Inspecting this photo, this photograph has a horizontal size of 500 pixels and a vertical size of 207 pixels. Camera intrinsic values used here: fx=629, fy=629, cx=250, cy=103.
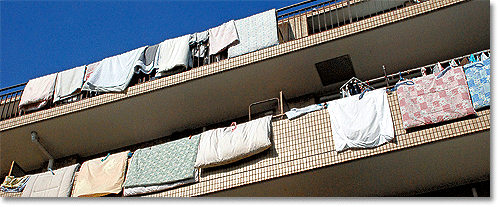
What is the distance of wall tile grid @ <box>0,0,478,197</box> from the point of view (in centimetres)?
1090

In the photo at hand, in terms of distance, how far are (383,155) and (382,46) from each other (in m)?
3.28

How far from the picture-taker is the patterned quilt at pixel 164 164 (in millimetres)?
12898

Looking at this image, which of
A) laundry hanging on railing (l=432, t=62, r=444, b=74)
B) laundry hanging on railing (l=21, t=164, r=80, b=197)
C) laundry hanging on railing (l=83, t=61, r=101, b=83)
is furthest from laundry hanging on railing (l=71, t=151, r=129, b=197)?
laundry hanging on railing (l=432, t=62, r=444, b=74)

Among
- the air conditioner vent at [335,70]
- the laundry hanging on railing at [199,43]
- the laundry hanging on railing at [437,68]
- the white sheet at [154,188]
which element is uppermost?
the laundry hanging on railing at [199,43]

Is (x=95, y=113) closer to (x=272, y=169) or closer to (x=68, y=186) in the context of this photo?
(x=68, y=186)

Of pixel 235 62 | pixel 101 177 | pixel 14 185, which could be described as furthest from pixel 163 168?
pixel 14 185

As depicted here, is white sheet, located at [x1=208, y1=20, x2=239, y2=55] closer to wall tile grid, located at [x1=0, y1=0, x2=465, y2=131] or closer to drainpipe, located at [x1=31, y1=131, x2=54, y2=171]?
wall tile grid, located at [x1=0, y1=0, x2=465, y2=131]

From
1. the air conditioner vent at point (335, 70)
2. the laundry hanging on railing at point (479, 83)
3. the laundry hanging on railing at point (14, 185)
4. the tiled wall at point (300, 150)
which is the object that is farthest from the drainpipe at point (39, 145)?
the laundry hanging on railing at point (479, 83)

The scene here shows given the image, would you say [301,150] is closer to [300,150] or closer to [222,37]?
[300,150]

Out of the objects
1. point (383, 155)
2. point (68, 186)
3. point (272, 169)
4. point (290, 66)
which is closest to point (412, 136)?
point (383, 155)

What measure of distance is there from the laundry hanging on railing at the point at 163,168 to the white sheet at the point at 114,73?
2.35 m

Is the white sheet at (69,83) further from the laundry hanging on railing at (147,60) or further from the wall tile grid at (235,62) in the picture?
the laundry hanging on railing at (147,60)

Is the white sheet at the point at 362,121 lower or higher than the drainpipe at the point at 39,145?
lower

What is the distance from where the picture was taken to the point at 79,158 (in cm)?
1697
